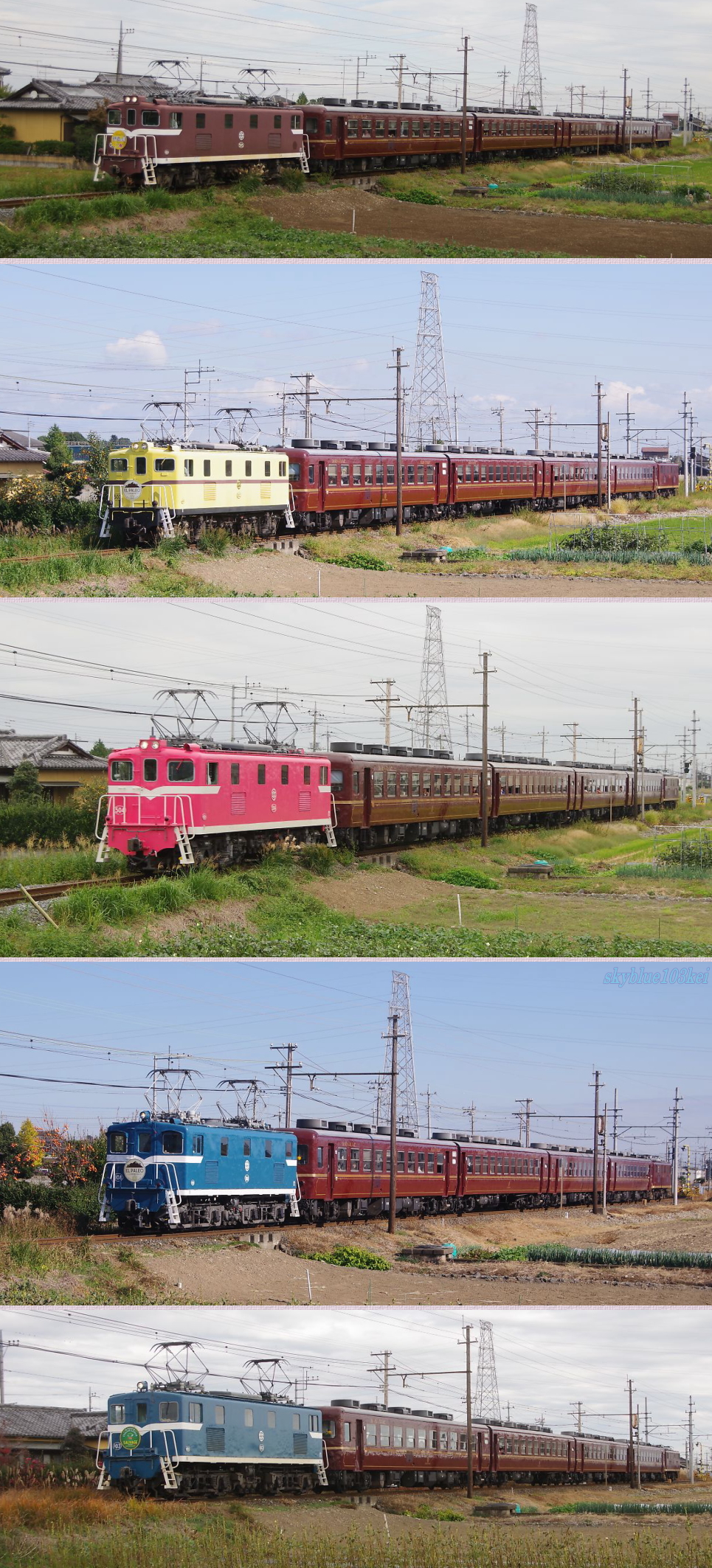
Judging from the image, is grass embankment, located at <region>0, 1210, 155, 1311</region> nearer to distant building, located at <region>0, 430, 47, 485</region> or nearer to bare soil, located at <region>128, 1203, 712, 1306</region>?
bare soil, located at <region>128, 1203, 712, 1306</region>

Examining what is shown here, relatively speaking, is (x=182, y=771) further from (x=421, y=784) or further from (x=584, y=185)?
(x=584, y=185)

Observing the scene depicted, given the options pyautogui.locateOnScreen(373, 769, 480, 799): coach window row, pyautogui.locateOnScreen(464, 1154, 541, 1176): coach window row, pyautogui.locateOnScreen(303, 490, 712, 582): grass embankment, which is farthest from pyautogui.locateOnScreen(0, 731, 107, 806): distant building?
pyautogui.locateOnScreen(464, 1154, 541, 1176): coach window row

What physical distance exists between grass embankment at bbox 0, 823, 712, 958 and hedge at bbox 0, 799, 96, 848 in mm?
1863

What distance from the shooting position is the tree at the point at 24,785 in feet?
91.0

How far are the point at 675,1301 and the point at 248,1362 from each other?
298 inches

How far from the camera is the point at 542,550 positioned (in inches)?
1188

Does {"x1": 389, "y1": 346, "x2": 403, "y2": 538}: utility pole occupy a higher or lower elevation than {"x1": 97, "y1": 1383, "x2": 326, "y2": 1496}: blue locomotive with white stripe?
higher

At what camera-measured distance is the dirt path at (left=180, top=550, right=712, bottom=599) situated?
85.4ft

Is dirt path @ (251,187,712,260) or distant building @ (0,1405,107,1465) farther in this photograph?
dirt path @ (251,187,712,260)

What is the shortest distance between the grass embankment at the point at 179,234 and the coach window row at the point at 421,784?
8517mm

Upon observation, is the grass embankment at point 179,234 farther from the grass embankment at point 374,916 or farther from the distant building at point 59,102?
the grass embankment at point 374,916

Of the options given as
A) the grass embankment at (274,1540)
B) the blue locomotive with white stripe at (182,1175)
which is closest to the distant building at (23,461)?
the blue locomotive with white stripe at (182,1175)

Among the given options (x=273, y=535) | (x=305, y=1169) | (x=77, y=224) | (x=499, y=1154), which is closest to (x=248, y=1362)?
(x=305, y=1169)

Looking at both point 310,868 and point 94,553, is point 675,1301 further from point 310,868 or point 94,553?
point 94,553
